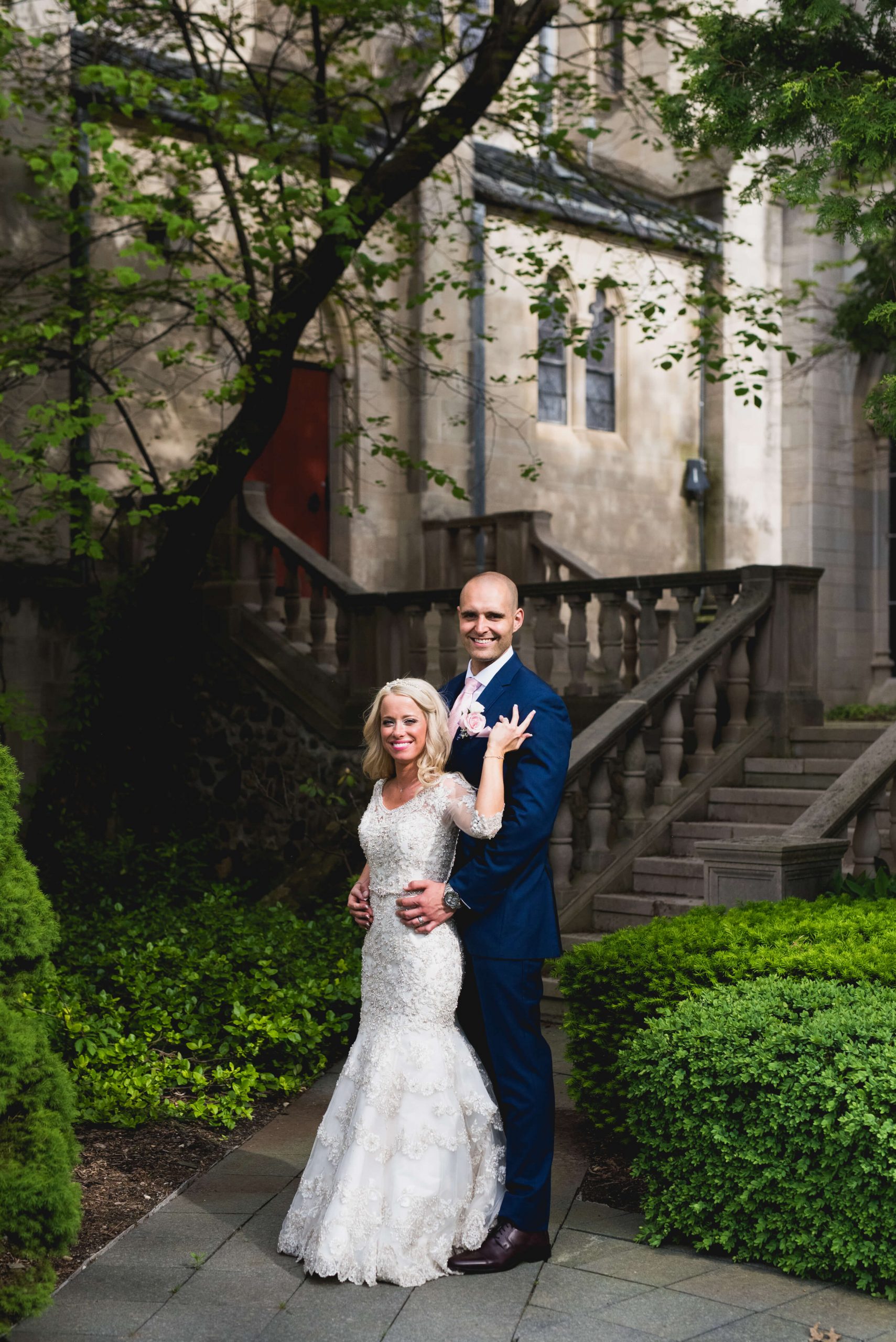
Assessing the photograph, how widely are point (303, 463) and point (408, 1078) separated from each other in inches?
424

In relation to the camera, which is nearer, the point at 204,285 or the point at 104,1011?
the point at 104,1011

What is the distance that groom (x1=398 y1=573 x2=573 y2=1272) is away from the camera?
4.57 m

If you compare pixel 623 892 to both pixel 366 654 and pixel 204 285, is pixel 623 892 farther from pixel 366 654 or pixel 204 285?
pixel 204 285

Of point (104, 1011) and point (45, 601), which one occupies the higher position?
point (45, 601)

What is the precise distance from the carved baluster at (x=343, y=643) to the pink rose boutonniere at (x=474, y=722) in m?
7.03

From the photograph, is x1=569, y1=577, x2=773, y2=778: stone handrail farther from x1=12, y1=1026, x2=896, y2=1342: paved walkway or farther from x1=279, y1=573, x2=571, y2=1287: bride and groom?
x1=12, y1=1026, x2=896, y2=1342: paved walkway

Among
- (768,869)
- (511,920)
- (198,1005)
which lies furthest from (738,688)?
(511,920)

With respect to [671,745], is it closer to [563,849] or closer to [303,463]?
[563,849]

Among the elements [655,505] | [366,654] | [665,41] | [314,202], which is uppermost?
[665,41]

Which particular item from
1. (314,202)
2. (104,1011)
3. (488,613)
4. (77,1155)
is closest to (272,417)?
(314,202)

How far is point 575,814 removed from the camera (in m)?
9.73

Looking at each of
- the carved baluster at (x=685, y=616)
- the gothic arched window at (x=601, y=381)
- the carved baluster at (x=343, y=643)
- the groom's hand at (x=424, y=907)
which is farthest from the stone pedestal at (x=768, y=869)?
the gothic arched window at (x=601, y=381)

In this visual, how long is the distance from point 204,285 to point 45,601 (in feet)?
14.7

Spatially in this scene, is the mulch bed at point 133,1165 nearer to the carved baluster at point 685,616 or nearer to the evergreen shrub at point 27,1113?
the evergreen shrub at point 27,1113
